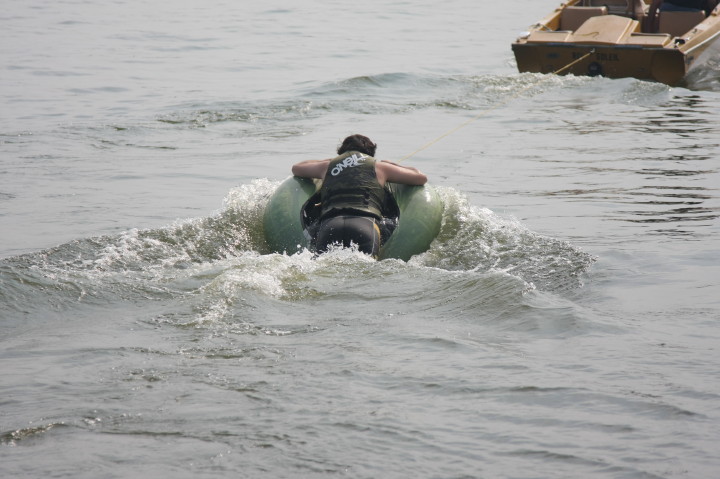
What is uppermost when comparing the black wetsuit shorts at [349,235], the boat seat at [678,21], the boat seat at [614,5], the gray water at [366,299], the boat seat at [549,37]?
the boat seat at [614,5]

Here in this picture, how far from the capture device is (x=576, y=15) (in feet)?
55.1

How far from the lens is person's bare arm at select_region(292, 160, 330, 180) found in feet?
27.0

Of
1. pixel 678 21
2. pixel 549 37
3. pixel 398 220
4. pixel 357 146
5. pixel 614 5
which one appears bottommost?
pixel 398 220

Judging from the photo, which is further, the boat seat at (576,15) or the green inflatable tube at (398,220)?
the boat seat at (576,15)

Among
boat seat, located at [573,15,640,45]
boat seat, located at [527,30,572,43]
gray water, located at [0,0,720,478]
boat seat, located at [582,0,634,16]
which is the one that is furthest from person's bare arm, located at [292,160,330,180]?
boat seat, located at [582,0,634,16]

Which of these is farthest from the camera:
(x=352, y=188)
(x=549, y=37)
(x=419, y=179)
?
(x=549, y=37)

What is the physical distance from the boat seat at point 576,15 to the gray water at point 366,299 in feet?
5.15

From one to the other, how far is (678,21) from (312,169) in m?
10.4

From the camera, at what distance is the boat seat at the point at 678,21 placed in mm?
16344

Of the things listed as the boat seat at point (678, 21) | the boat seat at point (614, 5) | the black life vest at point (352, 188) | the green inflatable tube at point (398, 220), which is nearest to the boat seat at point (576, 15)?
the boat seat at point (614, 5)

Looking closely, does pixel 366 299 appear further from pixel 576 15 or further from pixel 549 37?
pixel 576 15

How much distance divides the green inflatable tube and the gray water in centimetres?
19

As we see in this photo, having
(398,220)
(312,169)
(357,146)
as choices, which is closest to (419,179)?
(398,220)

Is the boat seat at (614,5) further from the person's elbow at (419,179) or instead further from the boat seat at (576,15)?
the person's elbow at (419,179)
